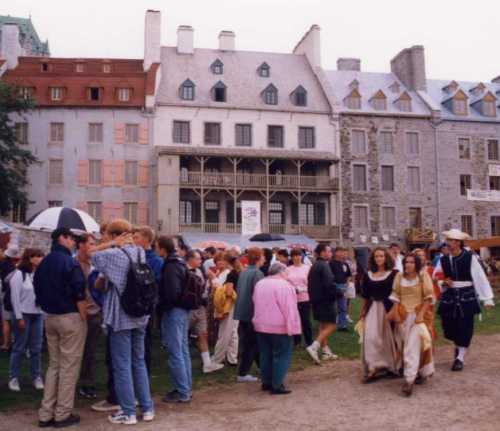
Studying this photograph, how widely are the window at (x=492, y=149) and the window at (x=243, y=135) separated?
1616cm

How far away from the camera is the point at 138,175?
32.9 m

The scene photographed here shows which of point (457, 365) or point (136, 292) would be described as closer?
point (136, 292)

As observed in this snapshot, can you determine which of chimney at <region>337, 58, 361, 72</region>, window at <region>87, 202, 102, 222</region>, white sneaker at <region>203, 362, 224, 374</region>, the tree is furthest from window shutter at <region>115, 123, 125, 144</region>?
white sneaker at <region>203, 362, 224, 374</region>

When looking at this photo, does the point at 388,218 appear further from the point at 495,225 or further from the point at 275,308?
the point at 275,308

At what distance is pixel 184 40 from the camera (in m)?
37.0

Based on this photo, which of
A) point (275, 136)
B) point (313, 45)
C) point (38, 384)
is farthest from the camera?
point (313, 45)

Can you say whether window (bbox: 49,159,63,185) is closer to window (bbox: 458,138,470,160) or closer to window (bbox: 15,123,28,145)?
window (bbox: 15,123,28,145)

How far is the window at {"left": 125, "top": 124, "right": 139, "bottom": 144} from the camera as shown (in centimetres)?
3303

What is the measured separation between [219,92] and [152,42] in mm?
5272

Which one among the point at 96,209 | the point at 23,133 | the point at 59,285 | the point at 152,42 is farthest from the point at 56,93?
the point at 59,285

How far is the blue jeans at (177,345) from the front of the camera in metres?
6.69

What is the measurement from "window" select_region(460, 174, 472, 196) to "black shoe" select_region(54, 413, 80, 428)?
34446 millimetres

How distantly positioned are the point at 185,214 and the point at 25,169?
9.24 metres

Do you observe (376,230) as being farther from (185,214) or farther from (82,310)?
(82,310)
